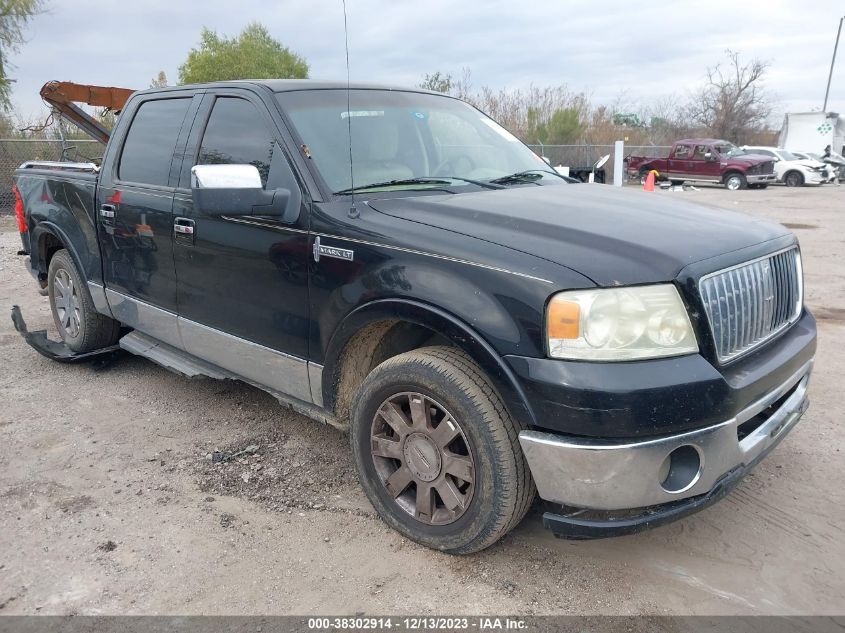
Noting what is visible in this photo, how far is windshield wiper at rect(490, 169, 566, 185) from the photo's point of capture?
11.9ft

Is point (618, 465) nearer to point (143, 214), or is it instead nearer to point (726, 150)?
point (143, 214)

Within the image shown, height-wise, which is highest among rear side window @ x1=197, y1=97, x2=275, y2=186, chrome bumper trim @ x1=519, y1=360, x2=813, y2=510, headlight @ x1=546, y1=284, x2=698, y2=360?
rear side window @ x1=197, y1=97, x2=275, y2=186

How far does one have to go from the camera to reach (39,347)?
5320 mm

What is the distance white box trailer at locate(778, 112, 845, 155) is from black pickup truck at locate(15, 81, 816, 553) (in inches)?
1415

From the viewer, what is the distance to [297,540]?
9.99 ft

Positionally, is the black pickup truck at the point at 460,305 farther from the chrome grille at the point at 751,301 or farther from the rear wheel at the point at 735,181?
the rear wheel at the point at 735,181

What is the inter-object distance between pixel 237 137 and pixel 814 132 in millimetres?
37711

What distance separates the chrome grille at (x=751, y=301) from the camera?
2502 millimetres

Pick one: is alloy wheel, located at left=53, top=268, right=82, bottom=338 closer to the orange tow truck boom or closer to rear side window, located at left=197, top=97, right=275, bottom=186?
Result: rear side window, located at left=197, top=97, right=275, bottom=186

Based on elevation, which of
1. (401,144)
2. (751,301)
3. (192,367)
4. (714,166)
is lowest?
(714,166)

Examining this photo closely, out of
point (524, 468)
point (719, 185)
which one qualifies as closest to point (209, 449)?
point (524, 468)

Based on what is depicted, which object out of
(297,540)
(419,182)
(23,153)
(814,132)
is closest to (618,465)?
(297,540)

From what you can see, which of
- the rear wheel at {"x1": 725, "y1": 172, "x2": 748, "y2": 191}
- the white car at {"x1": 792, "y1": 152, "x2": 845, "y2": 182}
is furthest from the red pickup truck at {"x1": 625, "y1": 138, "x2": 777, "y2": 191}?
the white car at {"x1": 792, "y1": 152, "x2": 845, "y2": 182}

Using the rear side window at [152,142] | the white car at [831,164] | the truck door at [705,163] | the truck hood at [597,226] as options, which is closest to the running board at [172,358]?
the rear side window at [152,142]
